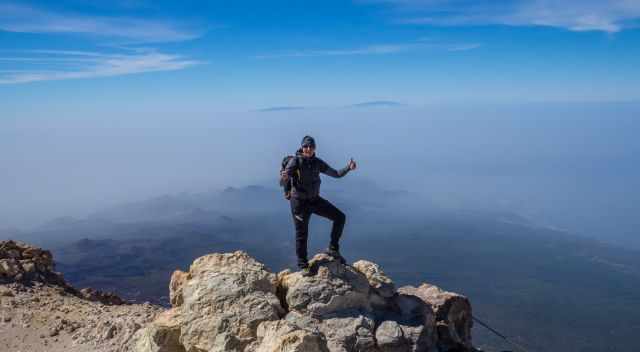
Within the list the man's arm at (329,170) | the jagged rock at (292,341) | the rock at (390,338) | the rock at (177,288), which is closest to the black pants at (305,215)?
the man's arm at (329,170)

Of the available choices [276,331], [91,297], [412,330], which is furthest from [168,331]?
[91,297]

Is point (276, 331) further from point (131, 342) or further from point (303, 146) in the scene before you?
point (131, 342)

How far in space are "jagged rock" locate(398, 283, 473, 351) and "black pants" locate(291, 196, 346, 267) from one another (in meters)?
6.49

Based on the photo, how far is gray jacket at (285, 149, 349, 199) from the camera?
14102 mm

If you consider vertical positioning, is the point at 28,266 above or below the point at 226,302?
below

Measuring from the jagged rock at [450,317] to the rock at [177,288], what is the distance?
9.71 metres

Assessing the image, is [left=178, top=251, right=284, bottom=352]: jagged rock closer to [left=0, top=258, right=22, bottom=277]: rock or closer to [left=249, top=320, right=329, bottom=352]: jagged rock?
[left=249, top=320, right=329, bottom=352]: jagged rock

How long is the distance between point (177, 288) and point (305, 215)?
5.39 metres

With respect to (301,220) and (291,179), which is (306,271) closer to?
(301,220)

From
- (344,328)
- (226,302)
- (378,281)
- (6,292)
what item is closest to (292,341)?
(226,302)

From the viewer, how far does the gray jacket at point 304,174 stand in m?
14.1

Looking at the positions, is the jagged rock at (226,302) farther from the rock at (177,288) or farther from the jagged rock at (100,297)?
the jagged rock at (100,297)

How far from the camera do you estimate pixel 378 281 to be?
17.4 metres

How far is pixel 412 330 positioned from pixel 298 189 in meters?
6.81
